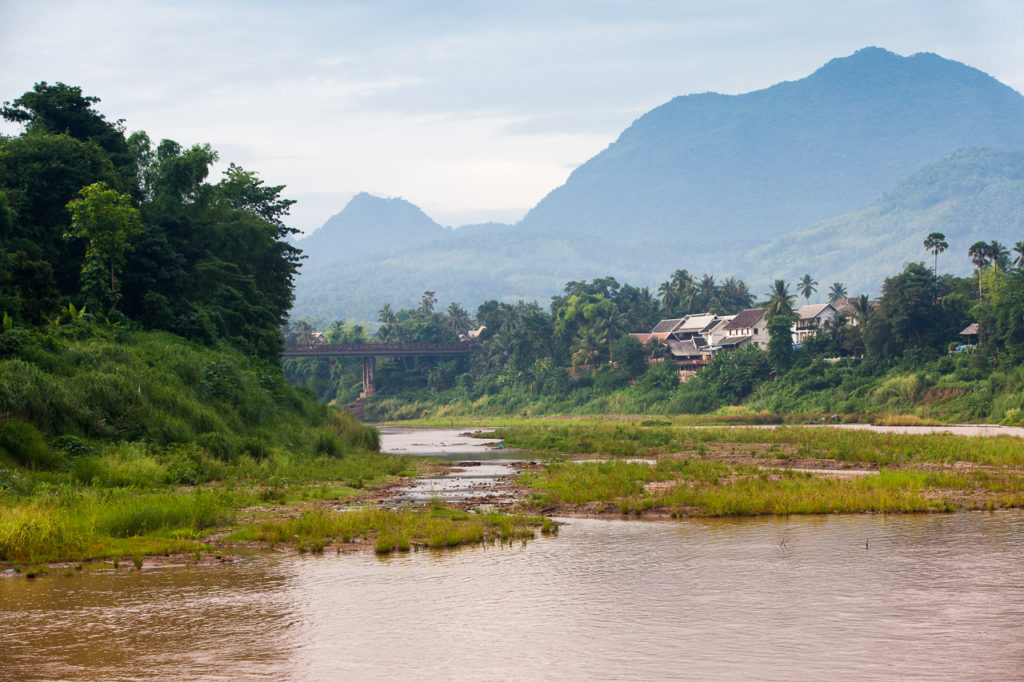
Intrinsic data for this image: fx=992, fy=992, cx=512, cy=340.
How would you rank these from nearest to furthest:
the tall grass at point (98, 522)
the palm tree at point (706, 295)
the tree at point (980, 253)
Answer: the tall grass at point (98, 522)
the tree at point (980, 253)
the palm tree at point (706, 295)

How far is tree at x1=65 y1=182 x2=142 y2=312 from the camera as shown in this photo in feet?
165

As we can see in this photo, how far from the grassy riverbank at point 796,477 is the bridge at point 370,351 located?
271 ft

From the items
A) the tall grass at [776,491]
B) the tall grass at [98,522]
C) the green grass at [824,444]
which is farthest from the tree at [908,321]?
the tall grass at [98,522]

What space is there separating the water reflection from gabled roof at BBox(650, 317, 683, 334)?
398ft

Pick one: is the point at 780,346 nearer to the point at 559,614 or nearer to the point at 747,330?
the point at 747,330

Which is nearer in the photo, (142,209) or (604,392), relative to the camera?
(142,209)

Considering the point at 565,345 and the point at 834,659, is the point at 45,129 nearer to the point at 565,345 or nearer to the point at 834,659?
the point at 834,659

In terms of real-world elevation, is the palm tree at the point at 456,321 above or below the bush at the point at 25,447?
above

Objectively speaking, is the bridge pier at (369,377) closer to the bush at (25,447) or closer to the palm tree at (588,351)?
the palm tree at (588,351)

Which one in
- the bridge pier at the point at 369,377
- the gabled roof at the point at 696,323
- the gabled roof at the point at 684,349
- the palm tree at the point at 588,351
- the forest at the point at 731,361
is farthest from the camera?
the bridge pier at the point at 369,377

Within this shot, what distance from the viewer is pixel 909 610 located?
747 inches

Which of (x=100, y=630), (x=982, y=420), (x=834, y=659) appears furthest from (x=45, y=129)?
(x=982, y=420)

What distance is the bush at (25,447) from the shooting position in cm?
3105

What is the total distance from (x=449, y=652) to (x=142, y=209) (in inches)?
2074
